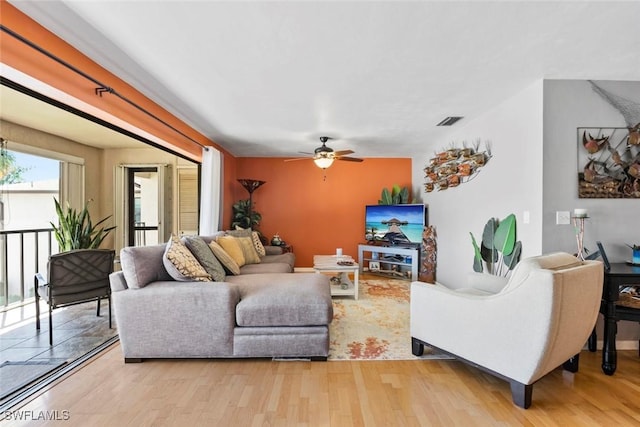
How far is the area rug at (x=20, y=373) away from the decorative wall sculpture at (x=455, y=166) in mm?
4504

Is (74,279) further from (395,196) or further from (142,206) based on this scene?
(395,196)

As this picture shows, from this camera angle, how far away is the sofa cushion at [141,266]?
7.63 feet

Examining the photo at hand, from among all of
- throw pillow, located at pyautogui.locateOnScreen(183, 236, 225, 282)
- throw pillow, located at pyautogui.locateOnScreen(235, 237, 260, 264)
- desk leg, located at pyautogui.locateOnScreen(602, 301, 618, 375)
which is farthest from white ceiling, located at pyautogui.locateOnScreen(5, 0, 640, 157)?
desk leg, located at pyautogui.locateOnScreen(602, 301, 618, 375)

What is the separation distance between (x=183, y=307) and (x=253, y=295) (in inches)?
21.4

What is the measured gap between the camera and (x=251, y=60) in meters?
2.21

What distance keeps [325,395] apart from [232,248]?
7.68 feet

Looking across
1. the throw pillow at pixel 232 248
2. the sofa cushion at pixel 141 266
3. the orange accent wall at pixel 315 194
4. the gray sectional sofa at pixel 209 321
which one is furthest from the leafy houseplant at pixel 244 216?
the gray sectional sofa at pixel 209 321

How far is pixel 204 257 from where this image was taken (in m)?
2.79

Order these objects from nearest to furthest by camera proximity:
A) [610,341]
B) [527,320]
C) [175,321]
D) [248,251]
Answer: [527,320], [610,341], [175,321], [248,251]

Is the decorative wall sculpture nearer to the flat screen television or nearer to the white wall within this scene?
the white wall

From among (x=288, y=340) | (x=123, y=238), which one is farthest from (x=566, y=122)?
(x=123, y=238)

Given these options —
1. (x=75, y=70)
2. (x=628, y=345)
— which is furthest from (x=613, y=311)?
(x=75, y=70)

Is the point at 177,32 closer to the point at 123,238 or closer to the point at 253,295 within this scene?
the point at 253,295

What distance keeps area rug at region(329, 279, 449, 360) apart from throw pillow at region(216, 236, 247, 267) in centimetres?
141
